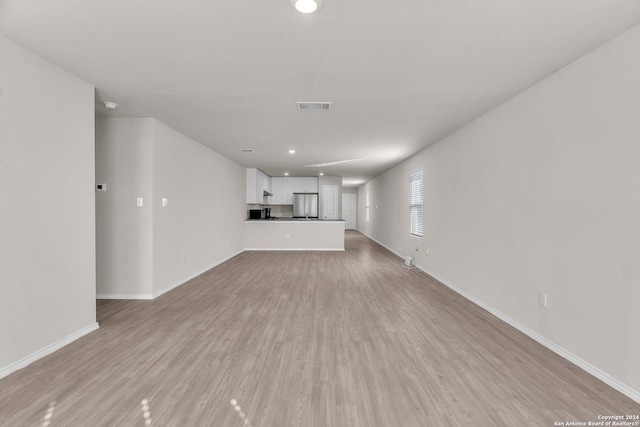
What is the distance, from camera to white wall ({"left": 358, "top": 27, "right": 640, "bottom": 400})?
192 centimetres

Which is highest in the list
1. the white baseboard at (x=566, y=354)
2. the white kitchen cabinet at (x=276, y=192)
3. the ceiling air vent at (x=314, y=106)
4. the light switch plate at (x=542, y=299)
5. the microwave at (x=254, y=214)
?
the ceiling air vent at (x=314, y=106)

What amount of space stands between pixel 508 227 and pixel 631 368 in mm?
1530

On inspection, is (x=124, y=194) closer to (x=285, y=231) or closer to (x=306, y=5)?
(x=306, y=5)

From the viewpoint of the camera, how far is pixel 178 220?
455 cm

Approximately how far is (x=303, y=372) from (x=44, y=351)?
2.20 metres

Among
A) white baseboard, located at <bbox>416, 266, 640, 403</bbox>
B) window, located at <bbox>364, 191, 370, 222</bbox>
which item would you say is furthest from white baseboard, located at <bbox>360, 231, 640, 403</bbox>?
window, located at <bbox>364, 191, 370, 222</bbox>

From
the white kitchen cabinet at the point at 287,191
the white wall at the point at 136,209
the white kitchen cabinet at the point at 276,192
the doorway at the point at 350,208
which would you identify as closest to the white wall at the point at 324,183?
the white kitchen cabinet at the point at 287,191

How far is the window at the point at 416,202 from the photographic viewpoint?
592cm

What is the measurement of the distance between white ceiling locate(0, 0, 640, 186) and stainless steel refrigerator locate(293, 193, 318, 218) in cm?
662

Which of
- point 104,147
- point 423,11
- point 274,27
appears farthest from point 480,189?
point 104,147

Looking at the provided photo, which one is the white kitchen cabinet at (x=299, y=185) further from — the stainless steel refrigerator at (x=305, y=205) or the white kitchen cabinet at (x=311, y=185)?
the stainless steel refrigerator at (x=305, y=205)

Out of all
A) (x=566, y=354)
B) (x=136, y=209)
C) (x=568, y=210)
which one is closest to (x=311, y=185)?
(x=136, y=209)

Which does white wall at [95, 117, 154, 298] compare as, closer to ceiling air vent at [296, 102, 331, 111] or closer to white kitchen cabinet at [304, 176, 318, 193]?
ceiling air vent at [296, 102, 331, 111]

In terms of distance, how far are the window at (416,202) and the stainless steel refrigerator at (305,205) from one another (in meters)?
4.45
